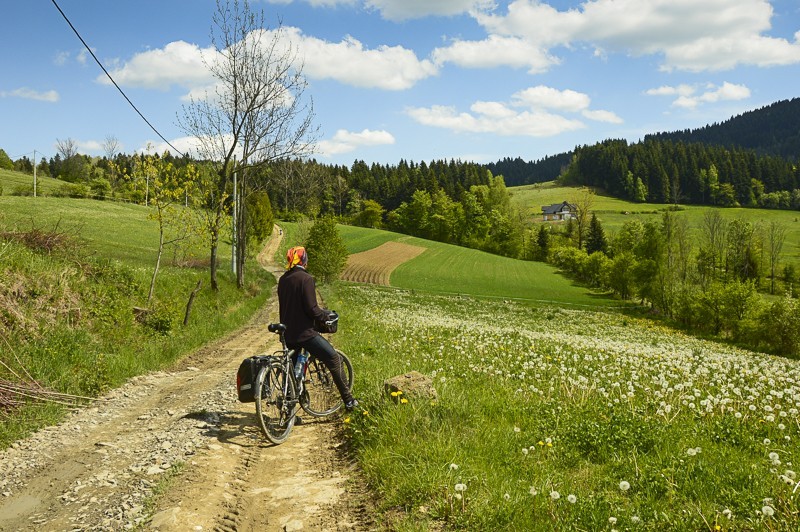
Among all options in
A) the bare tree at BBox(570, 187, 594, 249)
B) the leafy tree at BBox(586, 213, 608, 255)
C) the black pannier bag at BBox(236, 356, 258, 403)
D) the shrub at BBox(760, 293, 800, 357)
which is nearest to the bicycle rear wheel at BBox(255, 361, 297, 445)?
the black pannier bag at BBox(236, 356, 258, 403)

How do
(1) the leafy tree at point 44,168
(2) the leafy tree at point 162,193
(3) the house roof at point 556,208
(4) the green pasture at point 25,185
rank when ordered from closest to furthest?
1. (2) the leafy tree at point 162,193
2. (4) the green pasture at point 25,185
3. (1) the leafy tree at point 44,168
4. (3) the house roof at point 556,208

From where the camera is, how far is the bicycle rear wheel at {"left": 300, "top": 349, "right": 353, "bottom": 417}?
8555 millimetres

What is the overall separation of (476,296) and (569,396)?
2261 inches

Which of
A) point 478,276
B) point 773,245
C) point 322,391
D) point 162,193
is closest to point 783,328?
point 478,276

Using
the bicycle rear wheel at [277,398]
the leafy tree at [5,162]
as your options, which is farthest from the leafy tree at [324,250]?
the leafy tree at [5,162]

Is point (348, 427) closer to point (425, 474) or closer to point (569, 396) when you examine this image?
point (425, 474)

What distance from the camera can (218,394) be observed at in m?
9.86

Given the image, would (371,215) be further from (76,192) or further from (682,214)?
(682,214)

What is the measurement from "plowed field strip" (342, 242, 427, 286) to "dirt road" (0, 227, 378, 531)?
6093cm

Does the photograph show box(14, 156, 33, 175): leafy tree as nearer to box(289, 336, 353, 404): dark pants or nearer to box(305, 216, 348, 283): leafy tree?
box(305, 216, 348, 283): leafy tree

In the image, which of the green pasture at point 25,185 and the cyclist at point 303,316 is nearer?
the cyclist at point 303,316

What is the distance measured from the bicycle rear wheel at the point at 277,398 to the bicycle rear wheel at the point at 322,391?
50 cm

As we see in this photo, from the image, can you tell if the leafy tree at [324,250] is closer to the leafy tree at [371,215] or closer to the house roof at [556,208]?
the leafy tree at [371,215]

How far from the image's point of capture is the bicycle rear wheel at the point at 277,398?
7.40 meters
